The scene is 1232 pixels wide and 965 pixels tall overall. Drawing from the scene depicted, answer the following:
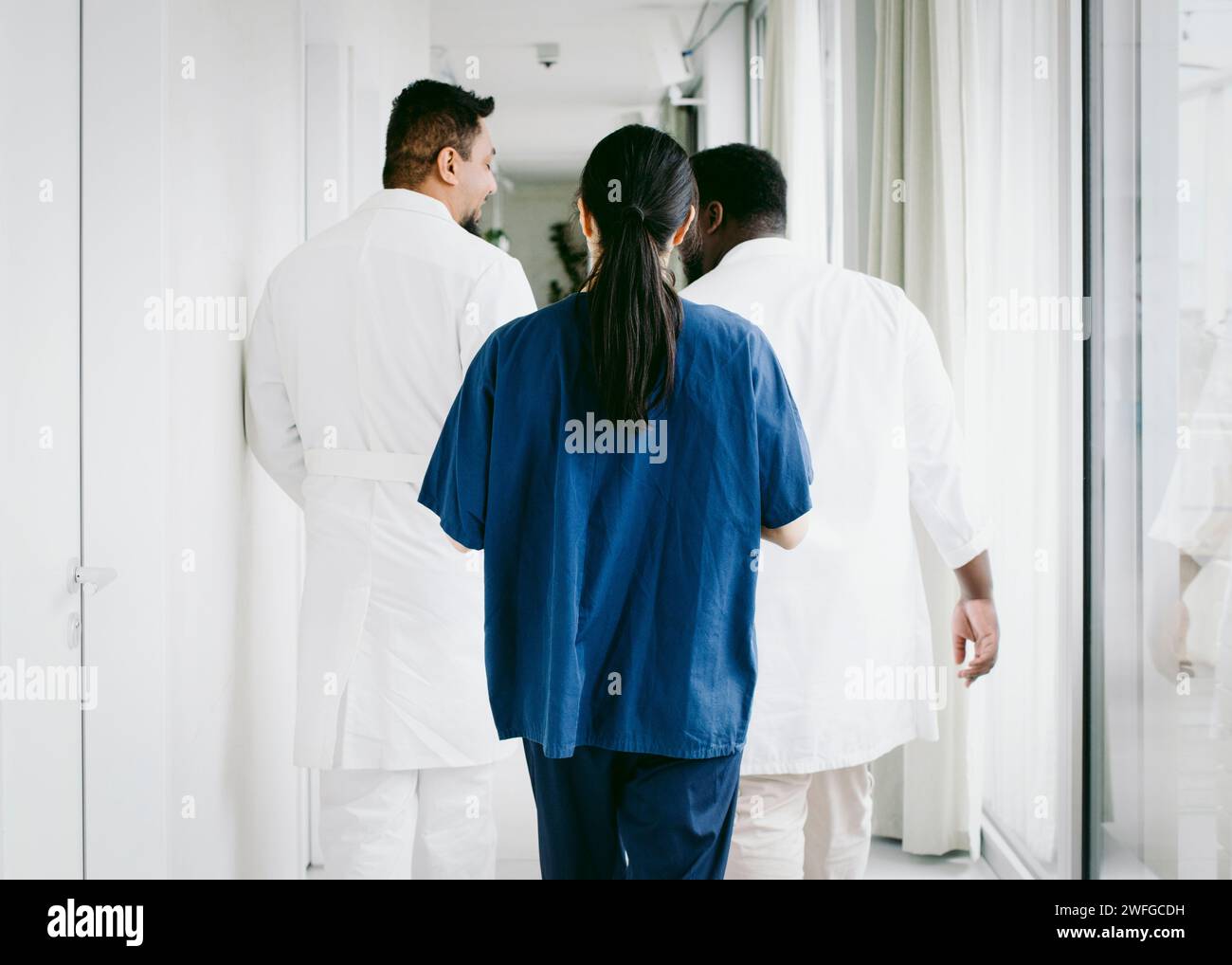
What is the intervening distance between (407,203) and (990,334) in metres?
1.17

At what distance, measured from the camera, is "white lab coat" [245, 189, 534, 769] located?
1.47m

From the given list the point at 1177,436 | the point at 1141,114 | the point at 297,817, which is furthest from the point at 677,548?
the point at 297,817

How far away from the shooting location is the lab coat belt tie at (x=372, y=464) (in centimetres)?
148

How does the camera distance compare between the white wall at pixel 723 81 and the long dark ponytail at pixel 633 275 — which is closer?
the long dark ponytail at pixel 633 275

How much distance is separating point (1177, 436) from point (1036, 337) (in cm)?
47

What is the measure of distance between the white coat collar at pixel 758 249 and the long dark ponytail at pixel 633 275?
39 cm

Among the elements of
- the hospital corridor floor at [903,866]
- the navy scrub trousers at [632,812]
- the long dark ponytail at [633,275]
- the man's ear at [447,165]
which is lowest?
the hospital corridor floor at [903,866]

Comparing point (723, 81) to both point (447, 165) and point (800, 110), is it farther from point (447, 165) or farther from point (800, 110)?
point (447, 165)

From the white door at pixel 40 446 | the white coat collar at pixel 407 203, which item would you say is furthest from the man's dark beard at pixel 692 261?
the white door at pixel 40 446

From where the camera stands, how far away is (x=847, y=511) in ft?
4.89

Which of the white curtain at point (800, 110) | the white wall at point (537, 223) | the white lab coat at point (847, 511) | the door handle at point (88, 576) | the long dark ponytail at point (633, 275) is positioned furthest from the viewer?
the white curtain at point (800, 110)

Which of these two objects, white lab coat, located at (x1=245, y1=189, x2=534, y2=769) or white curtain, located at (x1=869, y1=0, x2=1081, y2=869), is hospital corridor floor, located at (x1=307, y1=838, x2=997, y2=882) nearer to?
white curtain, located at (x1=869, y1=0, x2=1081, y2=869)

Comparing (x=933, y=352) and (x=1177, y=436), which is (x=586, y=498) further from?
(x=1177, y=436)

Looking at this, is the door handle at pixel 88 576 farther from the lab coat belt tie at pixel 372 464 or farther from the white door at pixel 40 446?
the lab coat belt tie at pixel 372 464
